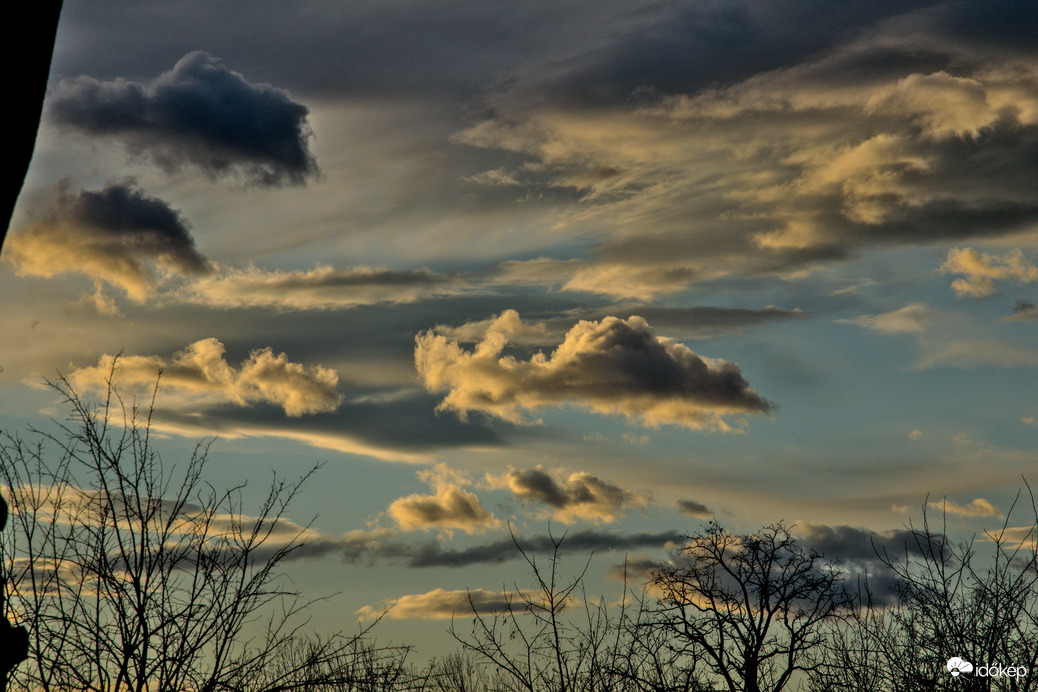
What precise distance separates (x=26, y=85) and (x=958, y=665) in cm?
1422

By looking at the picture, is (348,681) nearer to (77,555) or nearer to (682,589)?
(77,555)

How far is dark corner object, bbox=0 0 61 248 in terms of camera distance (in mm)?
3938

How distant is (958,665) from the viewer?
43.3 ft

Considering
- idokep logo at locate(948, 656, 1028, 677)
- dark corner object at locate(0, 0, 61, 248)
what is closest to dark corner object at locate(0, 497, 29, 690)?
dark corner object at locate(0, 0, 61, 248)

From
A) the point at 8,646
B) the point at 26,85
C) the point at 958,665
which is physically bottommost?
the point at 8,646

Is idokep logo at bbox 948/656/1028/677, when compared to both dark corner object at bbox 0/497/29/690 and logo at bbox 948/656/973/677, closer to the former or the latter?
logo at bbox 948/656/973/677

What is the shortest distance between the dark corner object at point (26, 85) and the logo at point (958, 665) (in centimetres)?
1391

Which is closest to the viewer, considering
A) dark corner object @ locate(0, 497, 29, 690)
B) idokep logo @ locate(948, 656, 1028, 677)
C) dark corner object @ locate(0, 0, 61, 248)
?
dark corner object @ locate(0, 0, 61, 248)

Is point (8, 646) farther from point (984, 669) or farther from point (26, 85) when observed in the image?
point (984, 669)

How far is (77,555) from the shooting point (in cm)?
1123

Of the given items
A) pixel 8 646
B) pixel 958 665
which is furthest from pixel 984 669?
pixel 8 646

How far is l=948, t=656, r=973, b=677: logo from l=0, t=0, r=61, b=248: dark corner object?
13.9 metres

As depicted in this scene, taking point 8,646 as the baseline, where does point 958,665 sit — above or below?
above

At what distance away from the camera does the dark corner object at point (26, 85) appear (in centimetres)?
394
